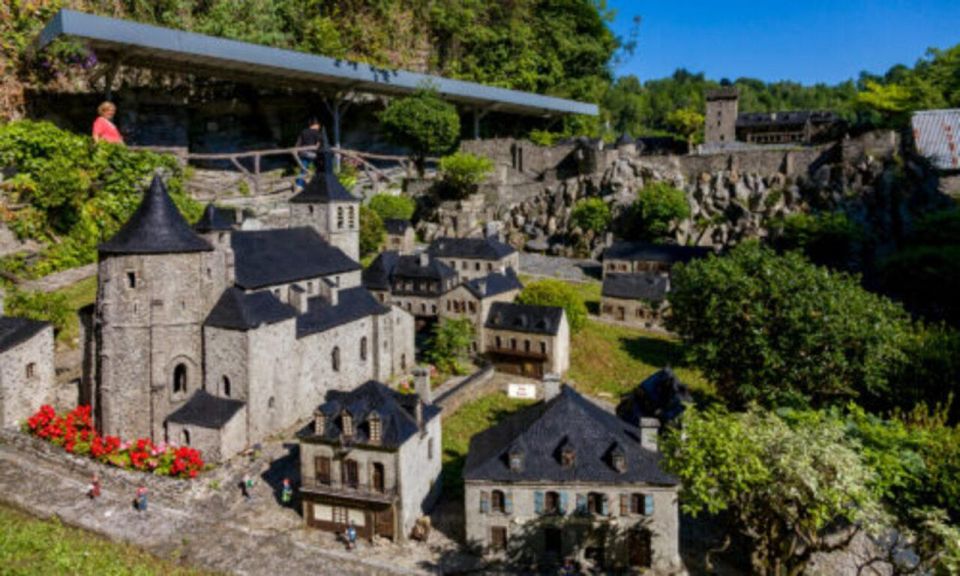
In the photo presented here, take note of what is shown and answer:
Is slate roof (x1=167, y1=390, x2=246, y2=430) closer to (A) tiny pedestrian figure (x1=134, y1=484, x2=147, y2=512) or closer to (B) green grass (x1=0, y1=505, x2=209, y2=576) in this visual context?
(A) tiny pedestrian figure (x1=134, y1=484, x2=147, y2=512)

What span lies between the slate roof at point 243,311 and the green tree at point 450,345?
481 inches

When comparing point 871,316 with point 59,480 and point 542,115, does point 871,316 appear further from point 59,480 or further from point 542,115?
point 542,115

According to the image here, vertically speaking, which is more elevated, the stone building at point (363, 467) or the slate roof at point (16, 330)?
the slate roof at point (16, 330)

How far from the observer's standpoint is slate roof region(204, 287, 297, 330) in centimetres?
3092

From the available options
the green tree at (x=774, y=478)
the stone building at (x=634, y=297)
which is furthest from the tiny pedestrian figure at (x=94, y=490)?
the stone building at (x=634, y=297)

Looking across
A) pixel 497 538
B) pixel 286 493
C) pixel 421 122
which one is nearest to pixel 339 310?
pixel 286 493

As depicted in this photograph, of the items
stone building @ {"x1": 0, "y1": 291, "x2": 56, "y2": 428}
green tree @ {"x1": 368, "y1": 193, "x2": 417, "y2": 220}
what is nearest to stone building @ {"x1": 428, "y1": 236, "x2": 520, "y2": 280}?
green tree @ {"x1": 368, "y1": 193, "x2": 417, "y2": 220}

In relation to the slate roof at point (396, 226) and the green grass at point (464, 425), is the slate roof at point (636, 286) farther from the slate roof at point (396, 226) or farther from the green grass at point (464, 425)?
the slate roof at point (396, 226)

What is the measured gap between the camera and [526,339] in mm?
43469

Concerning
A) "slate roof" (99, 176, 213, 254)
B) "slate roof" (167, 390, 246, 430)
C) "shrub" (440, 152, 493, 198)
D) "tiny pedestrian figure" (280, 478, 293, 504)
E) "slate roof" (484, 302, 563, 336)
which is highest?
"shrub" (440, 152, 493, 198)

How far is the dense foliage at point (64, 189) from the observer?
135 feet

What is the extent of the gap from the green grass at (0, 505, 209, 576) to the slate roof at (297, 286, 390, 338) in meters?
13.0

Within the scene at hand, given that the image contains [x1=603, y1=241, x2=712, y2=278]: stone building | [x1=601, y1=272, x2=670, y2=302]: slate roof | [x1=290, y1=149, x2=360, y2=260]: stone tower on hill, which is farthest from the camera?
[x1=603, y1=241, x2=712, y2=278]: stone building

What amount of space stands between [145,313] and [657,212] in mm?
47777
